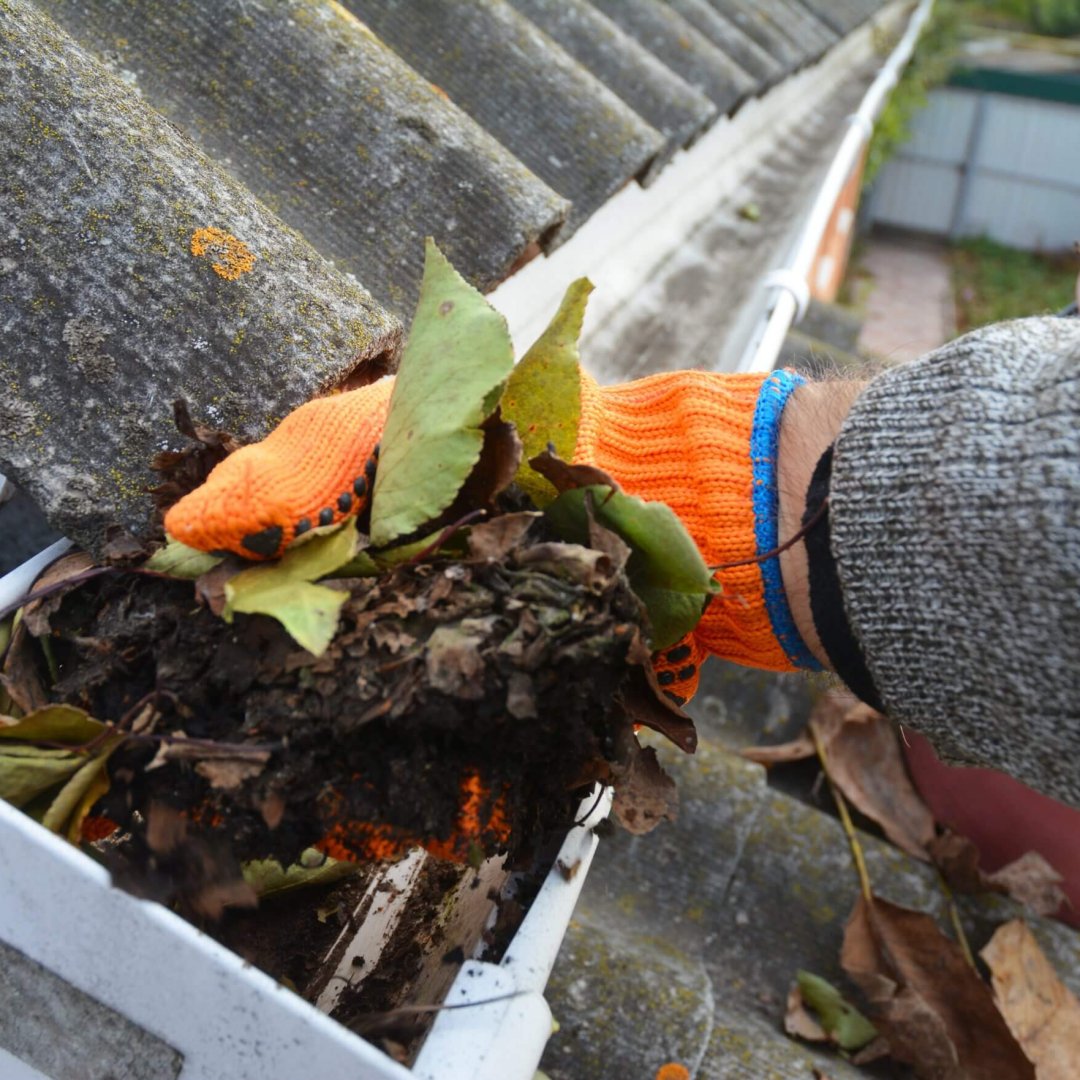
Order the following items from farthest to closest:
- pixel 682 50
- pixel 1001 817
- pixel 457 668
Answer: pixel 682 50 < pixel 1001 817 < pixel 457 668

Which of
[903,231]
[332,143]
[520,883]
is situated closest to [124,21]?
[332,143]

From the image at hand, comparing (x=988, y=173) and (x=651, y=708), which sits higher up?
(x=651, y=708)

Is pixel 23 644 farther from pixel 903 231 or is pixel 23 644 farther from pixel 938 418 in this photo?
pixel 903 231

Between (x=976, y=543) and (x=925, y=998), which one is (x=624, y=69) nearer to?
(x=976, y=543)

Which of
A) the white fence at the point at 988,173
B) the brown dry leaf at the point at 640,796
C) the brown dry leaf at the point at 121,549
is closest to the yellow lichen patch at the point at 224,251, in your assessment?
the brown dry leaf at the point at 121,549

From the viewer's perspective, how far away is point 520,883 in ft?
3.28

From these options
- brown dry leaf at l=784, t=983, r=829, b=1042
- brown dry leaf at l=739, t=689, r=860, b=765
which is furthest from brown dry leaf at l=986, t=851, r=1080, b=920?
brown dry leaf at l=784, t=983, r=829, b=1042

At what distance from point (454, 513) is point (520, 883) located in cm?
36

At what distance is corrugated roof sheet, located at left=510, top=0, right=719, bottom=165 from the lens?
7.09 ft

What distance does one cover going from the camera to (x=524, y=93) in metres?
1.77

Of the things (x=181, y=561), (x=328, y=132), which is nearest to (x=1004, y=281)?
(x=328, y=132)

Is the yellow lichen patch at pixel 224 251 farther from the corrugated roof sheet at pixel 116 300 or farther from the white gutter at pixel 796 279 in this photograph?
the white gutter at pixel 796 279

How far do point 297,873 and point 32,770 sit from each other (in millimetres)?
279

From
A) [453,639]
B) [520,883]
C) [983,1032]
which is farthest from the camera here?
[983,1032]
